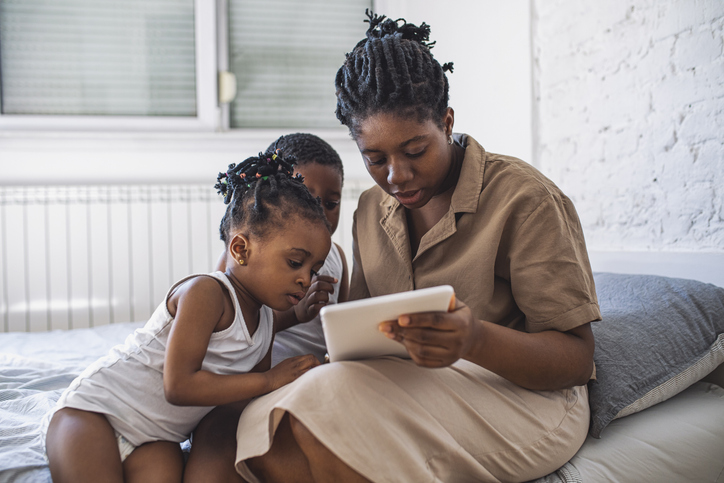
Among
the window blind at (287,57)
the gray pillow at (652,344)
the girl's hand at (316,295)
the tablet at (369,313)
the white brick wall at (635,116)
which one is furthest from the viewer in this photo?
the window blind at (287,57)

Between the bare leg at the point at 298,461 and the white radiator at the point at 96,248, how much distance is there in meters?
1.96

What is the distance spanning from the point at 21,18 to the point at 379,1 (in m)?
1.82

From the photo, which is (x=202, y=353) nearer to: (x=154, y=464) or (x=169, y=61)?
(x=154, y=464)

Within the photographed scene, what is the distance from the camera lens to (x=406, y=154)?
109 centimetres

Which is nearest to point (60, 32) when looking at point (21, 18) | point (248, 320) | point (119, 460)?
point (21, 18)

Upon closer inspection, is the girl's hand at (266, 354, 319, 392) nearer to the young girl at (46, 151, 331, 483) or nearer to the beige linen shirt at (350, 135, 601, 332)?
the young girl at (46, 151, 331, 483)

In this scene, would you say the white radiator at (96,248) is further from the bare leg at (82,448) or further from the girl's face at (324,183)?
the bare leg at (82,448)

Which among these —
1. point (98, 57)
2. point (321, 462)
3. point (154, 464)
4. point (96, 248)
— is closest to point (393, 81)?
point (321, 462)

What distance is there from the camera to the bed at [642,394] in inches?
37.2

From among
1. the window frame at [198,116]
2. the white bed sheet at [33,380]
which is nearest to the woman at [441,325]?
the white bed sheet at [33,380]

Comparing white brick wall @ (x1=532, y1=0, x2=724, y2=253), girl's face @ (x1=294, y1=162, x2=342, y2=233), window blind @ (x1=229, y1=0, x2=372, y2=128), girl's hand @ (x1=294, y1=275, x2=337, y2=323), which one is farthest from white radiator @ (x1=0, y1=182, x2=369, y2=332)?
white brick wall @ (x1=532, y1=0, x2=724, y2=253)

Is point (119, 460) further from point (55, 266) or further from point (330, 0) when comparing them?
point (330, 0)

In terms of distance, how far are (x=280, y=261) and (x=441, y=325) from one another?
18.4 inches

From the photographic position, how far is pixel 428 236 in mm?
1131
